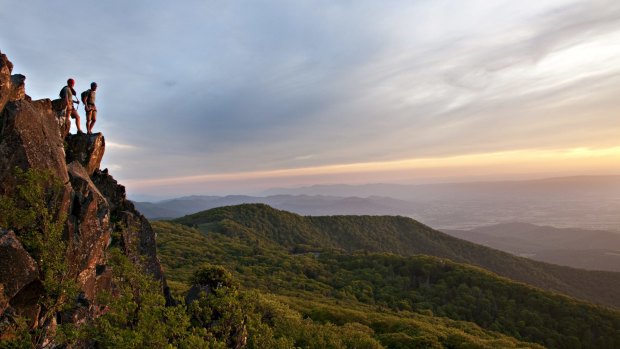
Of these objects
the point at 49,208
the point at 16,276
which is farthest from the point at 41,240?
the point at 49,208

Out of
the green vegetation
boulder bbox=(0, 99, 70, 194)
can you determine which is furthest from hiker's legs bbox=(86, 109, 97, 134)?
the green vegetation

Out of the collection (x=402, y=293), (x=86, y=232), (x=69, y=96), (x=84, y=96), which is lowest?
(x=402, y=293)

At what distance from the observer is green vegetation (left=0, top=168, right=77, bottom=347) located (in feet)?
52.4

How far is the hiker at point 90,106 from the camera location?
89.9ft

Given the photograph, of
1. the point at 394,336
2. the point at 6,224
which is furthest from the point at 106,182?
the point at 394,336

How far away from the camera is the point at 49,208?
17.9 m

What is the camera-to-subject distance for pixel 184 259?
10744cm

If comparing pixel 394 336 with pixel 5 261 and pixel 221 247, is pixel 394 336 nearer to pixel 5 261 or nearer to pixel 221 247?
pixel 5 261

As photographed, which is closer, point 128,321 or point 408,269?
point 128,321

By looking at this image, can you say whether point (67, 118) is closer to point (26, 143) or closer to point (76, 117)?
point (76, 117)

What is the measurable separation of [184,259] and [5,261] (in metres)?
99.6

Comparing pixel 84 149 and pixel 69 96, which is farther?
pixel 84 149

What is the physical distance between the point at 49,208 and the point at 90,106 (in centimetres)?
1341

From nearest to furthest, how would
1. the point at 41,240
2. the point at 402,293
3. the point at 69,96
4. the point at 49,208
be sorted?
the point at 41,240
the point at 49,208
the point at 69,96
the point at 402,293
